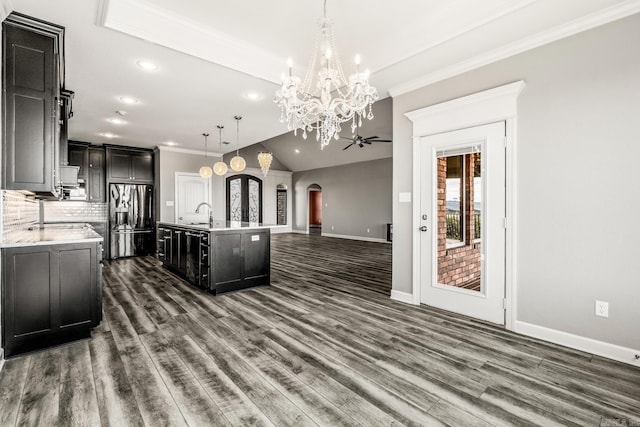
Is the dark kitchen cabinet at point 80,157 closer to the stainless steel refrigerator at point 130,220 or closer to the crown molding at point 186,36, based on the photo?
the stainless steel refrigerator at point 130,220

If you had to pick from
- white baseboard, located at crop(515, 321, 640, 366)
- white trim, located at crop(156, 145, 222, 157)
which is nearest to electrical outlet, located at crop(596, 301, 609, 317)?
white baseboard, located at crop(515, 321, 640, 366)

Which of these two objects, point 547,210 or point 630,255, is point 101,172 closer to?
point 547,210

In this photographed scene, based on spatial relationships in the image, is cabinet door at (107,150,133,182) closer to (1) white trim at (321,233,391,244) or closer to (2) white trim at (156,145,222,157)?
(2) white trim at (156,145,222,157)

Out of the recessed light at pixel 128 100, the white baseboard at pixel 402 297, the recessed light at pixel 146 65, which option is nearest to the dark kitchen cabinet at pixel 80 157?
the recessed light at pixel 128 100

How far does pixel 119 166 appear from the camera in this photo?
721 cm

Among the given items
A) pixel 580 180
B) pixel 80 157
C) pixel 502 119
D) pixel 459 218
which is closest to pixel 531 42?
pixel 502 119

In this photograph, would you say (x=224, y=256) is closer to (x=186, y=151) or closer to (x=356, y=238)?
(x=186, y=151)

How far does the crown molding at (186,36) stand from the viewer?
103 inches

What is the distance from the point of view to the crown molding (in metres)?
2.61

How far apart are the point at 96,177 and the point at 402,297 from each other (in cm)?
725

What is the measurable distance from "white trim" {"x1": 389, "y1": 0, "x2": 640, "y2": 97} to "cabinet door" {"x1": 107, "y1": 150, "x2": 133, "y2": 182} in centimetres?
674

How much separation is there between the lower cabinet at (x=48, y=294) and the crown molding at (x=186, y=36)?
2.02 meters

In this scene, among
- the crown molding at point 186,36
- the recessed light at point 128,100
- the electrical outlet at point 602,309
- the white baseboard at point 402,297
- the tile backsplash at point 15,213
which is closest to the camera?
the electrical outlet at point 602,309

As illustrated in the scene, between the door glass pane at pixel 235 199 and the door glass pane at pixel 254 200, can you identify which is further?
the door glass pane at pixel 254 200
